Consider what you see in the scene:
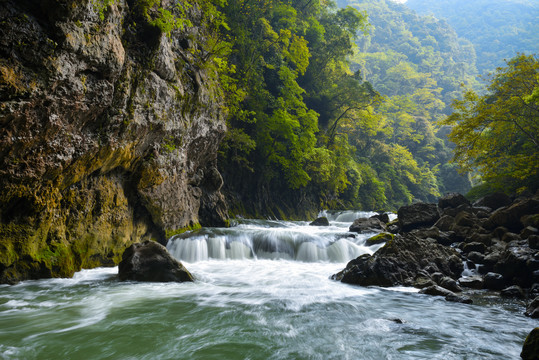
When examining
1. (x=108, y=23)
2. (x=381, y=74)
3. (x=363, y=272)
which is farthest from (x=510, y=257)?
(x=381, y=74)

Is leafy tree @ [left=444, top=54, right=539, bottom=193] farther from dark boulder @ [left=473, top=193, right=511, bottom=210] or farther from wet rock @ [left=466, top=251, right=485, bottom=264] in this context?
wet rock @ [left=466, top=251, right=485, bottom=264]

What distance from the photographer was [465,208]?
13.7 m

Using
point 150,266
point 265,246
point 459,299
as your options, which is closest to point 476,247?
point 459,299

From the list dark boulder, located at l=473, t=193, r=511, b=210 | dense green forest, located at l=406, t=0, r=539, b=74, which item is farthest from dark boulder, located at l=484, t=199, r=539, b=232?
dense green forest, located at l=406, t=0, r=539, b=74

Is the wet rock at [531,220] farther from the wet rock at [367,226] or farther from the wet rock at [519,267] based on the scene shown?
the wet rock at [367,226]

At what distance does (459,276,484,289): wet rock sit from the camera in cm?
713

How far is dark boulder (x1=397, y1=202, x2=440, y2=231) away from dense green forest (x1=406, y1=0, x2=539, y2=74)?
324 feet

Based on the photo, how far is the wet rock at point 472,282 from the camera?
23.4 feet

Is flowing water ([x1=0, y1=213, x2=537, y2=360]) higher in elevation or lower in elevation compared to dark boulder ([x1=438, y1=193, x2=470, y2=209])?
lower

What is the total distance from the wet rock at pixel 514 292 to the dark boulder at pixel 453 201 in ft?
32.2

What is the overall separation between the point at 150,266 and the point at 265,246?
203 inches

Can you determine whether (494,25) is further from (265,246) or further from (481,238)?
(265,246)

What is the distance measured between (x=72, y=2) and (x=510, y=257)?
10.5 meters

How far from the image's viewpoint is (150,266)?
7.31 meters
